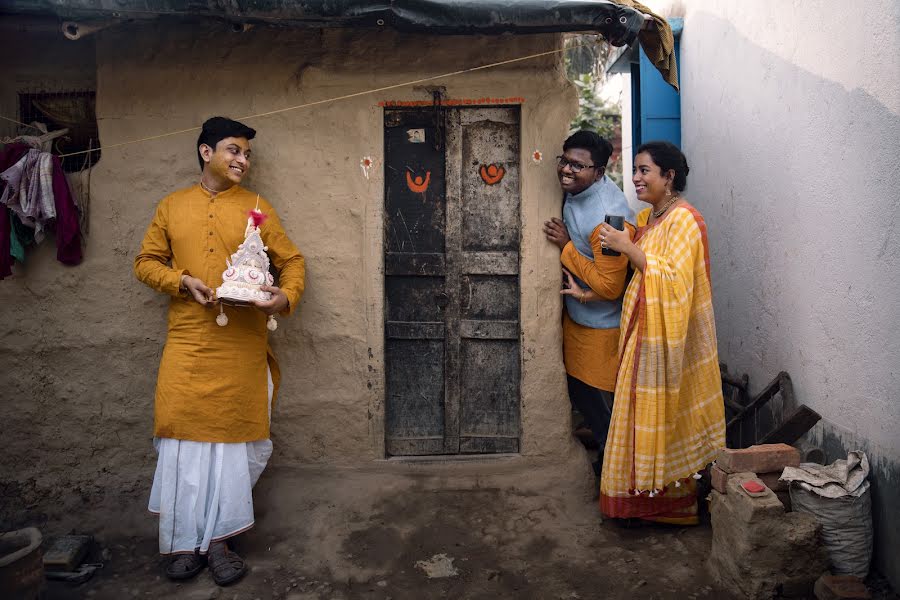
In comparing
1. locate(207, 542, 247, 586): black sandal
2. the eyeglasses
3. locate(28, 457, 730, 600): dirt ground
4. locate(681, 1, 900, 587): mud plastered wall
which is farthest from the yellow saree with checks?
locate(207, 542, 247, 586): black sandal

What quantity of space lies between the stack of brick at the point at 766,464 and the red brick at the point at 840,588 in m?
0.34

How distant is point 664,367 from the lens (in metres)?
3.23

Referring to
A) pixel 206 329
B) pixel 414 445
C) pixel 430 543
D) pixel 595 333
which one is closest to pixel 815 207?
pixel 595 333

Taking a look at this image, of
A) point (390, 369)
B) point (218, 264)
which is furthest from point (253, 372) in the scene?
point (390, 369)

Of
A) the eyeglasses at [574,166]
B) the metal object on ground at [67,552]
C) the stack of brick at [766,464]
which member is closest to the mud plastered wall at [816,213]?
the stack of brick at [766,464]

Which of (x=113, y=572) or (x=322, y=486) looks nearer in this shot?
(x=113, y=572)

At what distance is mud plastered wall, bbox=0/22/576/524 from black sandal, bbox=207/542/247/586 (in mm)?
786

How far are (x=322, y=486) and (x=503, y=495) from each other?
3.24 feet

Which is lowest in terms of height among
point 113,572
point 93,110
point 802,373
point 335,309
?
point 113,572

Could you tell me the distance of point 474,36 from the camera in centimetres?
358

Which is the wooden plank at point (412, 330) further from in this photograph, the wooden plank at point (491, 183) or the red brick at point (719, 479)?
the red brick at point (719, 479)

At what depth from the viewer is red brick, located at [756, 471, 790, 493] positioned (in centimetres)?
303

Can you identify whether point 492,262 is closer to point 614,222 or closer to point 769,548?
point 614,222

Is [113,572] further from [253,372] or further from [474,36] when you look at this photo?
[474,36]
